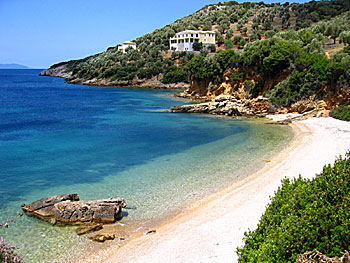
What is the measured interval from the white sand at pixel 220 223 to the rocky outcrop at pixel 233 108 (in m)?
20.5

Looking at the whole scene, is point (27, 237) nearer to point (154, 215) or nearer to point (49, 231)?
point (49, 231)

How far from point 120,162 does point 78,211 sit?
8.37 m

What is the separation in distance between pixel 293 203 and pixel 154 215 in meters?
6.94

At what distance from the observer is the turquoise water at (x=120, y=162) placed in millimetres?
12461

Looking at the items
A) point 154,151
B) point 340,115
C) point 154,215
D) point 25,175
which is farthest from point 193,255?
point 340,115

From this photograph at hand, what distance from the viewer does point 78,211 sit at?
12328 millimetres

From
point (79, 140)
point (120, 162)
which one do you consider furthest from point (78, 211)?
point (79, 140)

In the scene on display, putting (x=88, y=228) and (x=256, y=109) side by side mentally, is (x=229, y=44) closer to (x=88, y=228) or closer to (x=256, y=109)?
(x=256, y=109)

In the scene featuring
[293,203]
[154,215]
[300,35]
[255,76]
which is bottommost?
[154,215]

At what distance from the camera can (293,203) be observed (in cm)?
761

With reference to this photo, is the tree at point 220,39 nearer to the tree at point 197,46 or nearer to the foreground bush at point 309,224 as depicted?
the tree at point 197,46

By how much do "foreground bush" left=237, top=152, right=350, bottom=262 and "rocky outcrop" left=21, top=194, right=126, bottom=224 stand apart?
6.43 meters

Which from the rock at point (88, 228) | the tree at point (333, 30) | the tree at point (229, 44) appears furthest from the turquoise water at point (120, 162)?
the tree at point (229, 44)

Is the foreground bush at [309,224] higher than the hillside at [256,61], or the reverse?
the hillside at [256,61]
